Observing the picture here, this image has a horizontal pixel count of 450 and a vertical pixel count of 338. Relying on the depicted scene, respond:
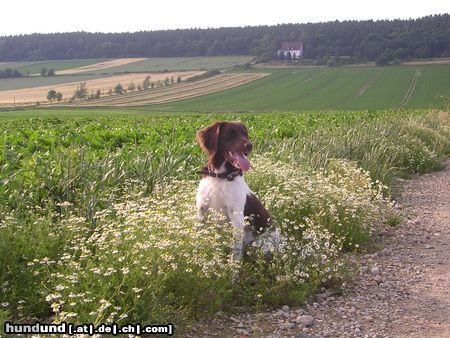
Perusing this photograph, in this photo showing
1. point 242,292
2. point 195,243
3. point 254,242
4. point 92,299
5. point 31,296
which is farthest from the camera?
point 254,242

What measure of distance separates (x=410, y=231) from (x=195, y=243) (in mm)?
4239

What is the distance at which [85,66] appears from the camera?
97.0m

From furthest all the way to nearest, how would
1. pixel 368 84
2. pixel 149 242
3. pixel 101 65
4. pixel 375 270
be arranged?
1. pixel 101 65
2. pixel 368 84
3. pixel 375 270
4. pixel 149 242

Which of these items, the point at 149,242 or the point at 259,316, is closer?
the point at 149,242

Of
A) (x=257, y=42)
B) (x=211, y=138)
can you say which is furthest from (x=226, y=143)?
(x=257, y=42)

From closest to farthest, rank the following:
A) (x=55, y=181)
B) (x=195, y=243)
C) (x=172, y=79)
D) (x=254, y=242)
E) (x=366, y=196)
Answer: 1. (x=195, y=243)
2. (x=254, y=242)
3. (x=55, y=181)
4. (x=366, y=196)
5. (x=172, y=79)

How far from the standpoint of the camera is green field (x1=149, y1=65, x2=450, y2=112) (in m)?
59.7

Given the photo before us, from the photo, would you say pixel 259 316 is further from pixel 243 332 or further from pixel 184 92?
pixel 184 92

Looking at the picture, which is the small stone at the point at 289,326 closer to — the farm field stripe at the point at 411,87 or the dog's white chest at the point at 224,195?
the dog's white chest at the point at 224,195

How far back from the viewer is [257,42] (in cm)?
10731

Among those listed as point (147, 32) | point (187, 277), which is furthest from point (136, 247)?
point (147, 32)

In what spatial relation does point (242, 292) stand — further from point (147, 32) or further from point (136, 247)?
point (147, 32)

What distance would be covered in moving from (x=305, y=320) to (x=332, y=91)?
224 feet

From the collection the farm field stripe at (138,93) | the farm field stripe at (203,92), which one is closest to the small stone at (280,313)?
the farm field stripe at (203,92)
